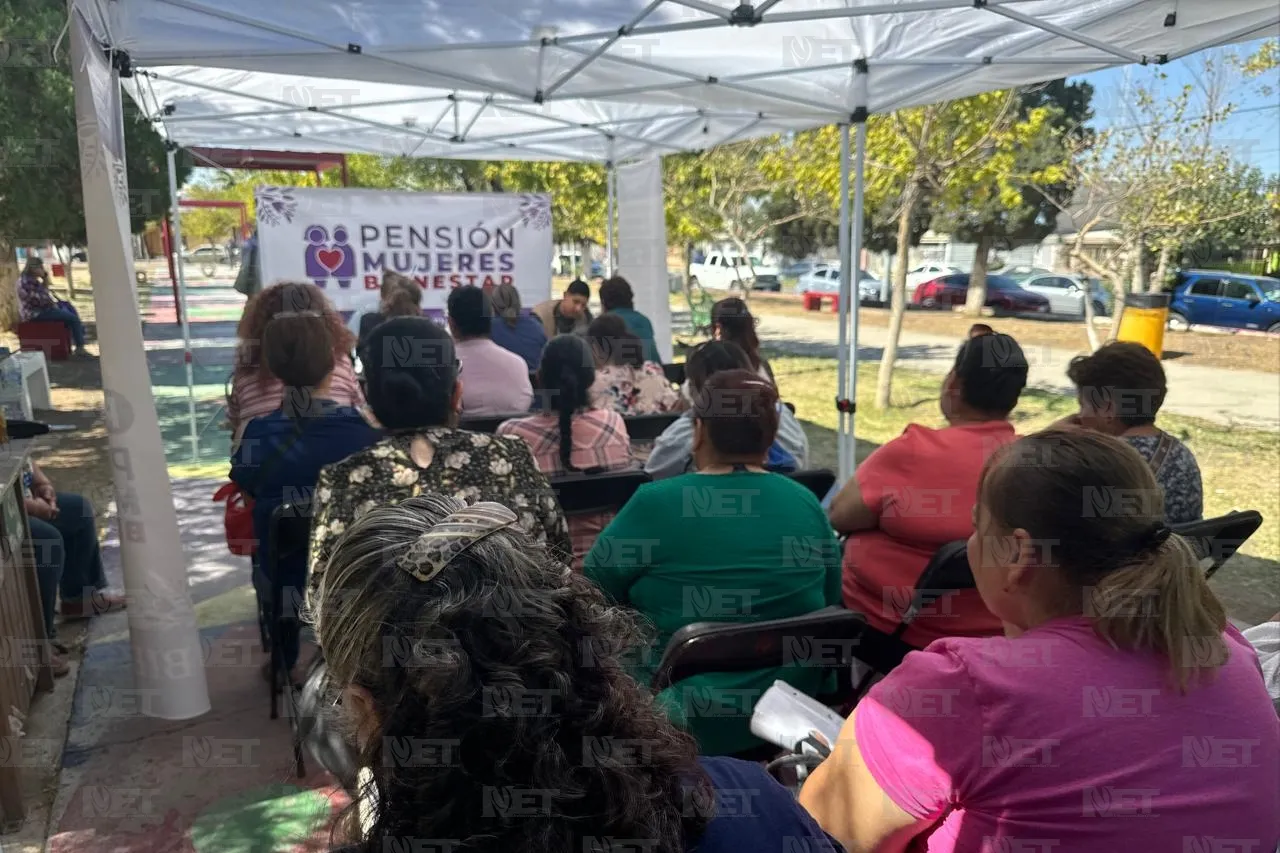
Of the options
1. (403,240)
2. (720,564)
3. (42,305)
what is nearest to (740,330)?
(720,564)

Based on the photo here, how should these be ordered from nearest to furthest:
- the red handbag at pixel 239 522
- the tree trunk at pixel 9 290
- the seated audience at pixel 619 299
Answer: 1. the red handbag at pixel 239 522
2. the seated audience at pixel 619 299
3. the tree trunk at pixel 9 290

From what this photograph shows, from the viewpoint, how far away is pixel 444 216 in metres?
7.15

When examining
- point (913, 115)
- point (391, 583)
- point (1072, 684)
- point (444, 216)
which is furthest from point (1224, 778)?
point (913, 115)

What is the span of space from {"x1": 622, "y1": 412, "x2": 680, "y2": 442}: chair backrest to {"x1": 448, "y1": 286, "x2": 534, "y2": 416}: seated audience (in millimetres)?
700

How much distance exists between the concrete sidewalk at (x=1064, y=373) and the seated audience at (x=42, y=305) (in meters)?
11.2

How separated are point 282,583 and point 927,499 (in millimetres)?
2169

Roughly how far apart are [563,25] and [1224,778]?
153 inches

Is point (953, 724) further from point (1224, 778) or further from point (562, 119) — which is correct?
point (562, 119)

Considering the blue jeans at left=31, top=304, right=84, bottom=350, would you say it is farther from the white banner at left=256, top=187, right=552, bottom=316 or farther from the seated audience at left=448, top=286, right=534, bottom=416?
the seated audience at left=448, top=286, right=534, bottom=416

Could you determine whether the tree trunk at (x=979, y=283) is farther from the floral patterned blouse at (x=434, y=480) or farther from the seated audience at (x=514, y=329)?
the floral patterned blouse at (x=434, y=480)

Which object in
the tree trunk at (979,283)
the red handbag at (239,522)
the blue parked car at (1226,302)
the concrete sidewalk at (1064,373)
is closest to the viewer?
the red handbag at (239,522)

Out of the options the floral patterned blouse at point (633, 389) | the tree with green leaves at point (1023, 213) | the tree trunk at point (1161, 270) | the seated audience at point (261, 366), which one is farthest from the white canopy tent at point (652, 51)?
the tree with green leaves at point (1023, 213)

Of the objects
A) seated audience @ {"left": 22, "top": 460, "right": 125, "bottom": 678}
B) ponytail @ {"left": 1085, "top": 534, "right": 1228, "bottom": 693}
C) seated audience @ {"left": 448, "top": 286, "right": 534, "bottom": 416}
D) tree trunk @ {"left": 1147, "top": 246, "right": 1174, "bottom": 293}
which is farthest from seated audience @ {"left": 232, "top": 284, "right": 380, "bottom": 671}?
tree trunk @ {"left": 1147, "top": 246, "right": 1174, "bottom": 293}

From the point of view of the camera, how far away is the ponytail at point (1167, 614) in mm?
1216
